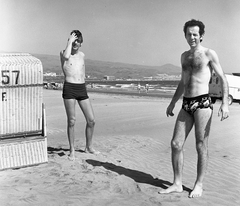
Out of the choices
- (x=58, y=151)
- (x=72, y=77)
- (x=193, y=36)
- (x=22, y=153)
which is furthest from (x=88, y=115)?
(x=193, y=36)

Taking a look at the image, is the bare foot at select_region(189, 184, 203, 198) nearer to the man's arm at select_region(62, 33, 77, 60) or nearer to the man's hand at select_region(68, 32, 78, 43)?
the man's arm at select_region(62, 33, 77, 60)

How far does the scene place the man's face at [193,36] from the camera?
368 centimetres

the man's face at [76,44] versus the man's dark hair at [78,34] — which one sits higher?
the man's dark hair at [78,34]

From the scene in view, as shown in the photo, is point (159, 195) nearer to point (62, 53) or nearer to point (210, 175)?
point (210, 175)

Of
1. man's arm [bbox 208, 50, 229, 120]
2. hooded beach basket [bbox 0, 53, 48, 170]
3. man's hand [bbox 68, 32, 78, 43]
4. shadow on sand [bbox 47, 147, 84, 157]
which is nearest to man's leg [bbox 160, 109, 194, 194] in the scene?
man's arm [bbox 208, 50, 229, 120]

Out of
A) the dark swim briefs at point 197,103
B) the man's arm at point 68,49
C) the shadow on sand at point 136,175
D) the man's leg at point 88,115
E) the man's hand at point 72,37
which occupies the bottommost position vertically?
the shadow on sand at point 136,175

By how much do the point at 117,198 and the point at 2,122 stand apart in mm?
2088

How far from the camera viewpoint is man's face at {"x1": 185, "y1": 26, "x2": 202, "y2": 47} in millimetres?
3676

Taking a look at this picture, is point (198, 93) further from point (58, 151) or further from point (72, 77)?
point (58, 151)

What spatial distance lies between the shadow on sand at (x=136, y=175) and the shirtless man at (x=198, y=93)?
0.62 meters

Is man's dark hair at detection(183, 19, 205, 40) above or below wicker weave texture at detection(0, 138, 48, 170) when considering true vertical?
above

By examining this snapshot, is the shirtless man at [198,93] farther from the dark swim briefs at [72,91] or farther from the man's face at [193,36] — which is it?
the dark swim briefs at [72,91]

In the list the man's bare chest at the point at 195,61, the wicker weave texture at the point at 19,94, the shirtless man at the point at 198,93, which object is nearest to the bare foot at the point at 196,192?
the shirtless man at the point at 198,93

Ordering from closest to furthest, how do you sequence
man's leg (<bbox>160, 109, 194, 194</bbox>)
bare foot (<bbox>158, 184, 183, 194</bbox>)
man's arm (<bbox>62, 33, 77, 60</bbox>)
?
man's leg (<bbox>160, 109, 194, 194</bbox>) → bare foot (<bbox>158, 184, 183, 194</bbox>) → man's arm (<bbox>62, 33, 77, 60</bbox>)
